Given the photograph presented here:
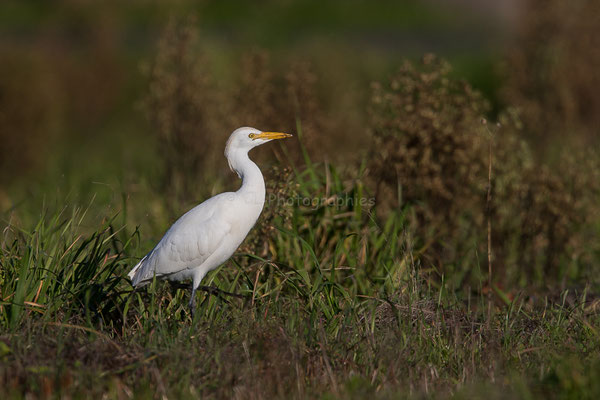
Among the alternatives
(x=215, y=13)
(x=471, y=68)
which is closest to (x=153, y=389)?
(x=471, y=68)

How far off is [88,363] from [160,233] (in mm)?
2867

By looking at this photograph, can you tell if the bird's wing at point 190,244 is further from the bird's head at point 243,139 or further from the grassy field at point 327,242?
the bird's head at point 243,139

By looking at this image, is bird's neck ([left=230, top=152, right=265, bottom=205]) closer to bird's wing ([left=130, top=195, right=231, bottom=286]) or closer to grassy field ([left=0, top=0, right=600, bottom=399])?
bird's wing ([left=130, top=195, right=231, bottom=286])

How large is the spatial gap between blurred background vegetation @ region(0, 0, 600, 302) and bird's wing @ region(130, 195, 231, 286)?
68cm

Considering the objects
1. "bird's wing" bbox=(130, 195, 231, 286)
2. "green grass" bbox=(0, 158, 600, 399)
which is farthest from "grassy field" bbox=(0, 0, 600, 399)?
"bird's wing" bbox=(130, 195, 231, 286)

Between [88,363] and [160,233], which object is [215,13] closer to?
[160,233]

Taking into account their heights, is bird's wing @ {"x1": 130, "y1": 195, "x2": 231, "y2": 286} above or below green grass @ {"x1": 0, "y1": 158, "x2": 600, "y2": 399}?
above

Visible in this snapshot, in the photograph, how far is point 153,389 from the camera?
362 centimetres

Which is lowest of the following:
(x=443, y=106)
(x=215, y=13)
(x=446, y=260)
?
(x=446, y=260)

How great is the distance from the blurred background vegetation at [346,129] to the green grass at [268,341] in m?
0.92

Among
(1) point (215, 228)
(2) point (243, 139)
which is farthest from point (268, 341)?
(2) point (243, 139)

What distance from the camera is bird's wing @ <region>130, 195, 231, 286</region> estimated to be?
15.3 feet

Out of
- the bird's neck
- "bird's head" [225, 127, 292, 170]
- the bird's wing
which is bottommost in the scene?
the bird's wing

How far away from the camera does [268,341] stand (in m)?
3.90
